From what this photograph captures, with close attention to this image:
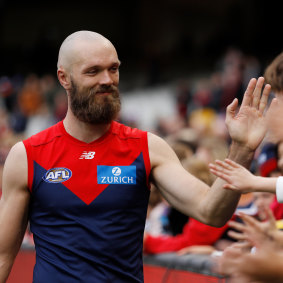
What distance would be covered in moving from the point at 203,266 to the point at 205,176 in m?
1.43

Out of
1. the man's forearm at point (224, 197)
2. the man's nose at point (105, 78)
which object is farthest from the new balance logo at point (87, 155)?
the man's forearm at point (224, 197)

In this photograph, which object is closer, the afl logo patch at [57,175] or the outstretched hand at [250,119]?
the outstretched hand at [250,119]

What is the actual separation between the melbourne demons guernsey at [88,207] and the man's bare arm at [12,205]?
48 millimetres

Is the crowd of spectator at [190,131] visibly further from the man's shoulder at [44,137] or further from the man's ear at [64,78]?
the man's ear at [64,78]

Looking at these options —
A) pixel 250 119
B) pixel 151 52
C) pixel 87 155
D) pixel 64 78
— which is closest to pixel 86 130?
pixel 87 155

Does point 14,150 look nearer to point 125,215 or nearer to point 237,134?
point 125,215

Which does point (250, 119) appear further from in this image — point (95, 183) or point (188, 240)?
point (188, 240)

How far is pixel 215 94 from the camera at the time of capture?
45.2 ft

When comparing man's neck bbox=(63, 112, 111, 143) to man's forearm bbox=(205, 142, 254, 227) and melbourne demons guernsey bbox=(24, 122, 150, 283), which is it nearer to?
melbourne demons guernsey bbox=(24, 122, 150, 283)

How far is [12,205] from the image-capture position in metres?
3.54

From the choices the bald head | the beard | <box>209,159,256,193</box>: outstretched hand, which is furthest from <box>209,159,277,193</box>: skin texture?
the bald head

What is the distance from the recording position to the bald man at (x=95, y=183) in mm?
3355

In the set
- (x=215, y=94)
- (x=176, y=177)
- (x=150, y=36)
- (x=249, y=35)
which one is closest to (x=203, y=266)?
(x=176, y=177)

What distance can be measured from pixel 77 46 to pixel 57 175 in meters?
0.76
